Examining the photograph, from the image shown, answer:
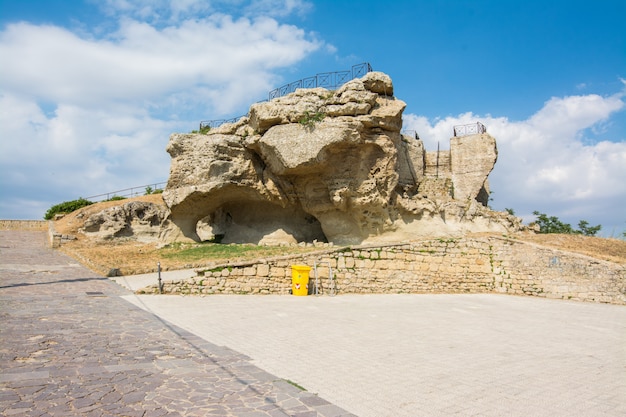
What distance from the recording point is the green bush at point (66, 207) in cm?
3475

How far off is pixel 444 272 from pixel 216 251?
9706 millimetres

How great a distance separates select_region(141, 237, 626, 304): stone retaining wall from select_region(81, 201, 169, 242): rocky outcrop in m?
12.5

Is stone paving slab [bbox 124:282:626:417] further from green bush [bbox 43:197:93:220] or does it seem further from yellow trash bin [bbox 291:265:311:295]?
green bush [bbox 43:197:93:220]

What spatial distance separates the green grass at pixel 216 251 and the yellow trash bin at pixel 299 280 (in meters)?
2.50

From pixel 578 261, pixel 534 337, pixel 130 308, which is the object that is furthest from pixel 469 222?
pixel 130 308

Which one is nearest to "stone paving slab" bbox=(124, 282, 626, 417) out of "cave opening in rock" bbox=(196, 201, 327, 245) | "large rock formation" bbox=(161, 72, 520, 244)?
"large rock formation" bbox=(161, 72, 520, 244)

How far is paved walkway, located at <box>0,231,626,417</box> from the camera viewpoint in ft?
14.3

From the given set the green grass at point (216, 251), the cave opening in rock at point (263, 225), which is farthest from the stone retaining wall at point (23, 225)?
the green grass at point (216, 251)

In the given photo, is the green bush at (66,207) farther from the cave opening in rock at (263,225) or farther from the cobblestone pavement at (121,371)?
the cobblestone pavement at (121,371)

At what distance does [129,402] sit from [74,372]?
122 centimetres

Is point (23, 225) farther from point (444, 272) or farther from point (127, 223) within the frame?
point (444, 272)

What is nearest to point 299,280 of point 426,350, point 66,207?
point 426,350

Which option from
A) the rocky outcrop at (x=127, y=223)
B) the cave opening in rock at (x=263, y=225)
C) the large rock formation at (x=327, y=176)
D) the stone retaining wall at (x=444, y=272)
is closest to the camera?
the stone retaining wall at (x=444, y=272)

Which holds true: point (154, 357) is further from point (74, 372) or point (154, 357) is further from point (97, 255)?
point (97, 255)
